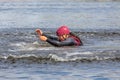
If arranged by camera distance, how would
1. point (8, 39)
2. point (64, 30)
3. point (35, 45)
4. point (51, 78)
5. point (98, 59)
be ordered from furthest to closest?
point (8, 39), point (35, 45), point (64, 30), point (98, 59), point (51, 78)

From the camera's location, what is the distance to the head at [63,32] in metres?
19.5

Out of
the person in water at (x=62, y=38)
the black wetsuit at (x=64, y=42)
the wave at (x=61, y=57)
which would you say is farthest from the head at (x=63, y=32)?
the wave at (x=61, y=57)

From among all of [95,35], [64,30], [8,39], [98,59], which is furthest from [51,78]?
[95,35]

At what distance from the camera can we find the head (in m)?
19.5

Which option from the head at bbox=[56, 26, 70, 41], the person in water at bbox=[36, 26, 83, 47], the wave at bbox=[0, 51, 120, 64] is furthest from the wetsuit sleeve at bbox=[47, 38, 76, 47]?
the wave at bbox=[0, 51, 120, 64]

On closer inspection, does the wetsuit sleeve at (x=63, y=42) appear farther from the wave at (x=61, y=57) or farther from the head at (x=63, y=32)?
the wave at (x=61, y=57)

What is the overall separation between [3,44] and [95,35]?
6.22 metres

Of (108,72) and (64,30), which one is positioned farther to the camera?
(64,30)

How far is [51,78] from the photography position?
1437 centimetres

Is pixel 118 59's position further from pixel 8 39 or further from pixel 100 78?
pixel 8 39

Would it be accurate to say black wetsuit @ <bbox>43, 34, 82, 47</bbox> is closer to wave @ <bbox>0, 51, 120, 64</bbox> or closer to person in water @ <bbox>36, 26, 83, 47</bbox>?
person in water @ <bbox>36, 26, 83, 47</bbox>

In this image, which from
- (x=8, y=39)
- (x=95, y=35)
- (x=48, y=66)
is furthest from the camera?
(x=95, y=35)

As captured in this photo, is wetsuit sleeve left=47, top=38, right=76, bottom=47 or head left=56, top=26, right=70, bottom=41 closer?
head left=56, top=26, right=70, bottom=41

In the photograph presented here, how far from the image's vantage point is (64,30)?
1958 cm
